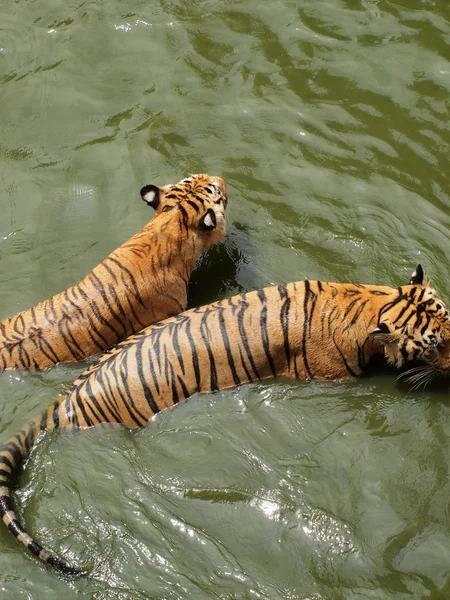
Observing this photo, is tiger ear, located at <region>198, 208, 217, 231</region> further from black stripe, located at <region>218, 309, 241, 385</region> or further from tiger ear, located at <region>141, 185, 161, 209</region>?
black stripe, located at <region>218, 309, 241, 385</region>

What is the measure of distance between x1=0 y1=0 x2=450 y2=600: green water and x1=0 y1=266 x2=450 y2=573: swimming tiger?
5.2 inches

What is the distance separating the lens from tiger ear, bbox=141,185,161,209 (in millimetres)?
4727

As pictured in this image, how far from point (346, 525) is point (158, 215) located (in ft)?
7.57

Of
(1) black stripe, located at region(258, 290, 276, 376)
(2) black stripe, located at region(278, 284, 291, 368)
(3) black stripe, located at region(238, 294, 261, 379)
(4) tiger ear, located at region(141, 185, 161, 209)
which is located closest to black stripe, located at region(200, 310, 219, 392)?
(3) black stripe, located at region(238, 294, 261, 379)

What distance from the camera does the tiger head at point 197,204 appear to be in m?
4.70

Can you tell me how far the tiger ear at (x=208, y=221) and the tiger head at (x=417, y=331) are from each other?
4.14 feet

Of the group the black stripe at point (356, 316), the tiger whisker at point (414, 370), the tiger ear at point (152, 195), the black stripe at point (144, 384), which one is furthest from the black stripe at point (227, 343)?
the tiger ear at point (152, 195)

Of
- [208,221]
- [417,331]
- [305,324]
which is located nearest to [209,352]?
[305,324]

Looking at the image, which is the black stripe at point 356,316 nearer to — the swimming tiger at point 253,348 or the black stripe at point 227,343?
the swimming tiger at point 253,348

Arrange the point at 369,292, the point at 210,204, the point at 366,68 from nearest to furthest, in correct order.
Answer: the point at 369,292, the point at 210,204, the point at 366,68

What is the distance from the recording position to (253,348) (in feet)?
13.3

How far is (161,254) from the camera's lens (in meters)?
4.51

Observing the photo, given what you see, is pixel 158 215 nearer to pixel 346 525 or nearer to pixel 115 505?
pixel 115 505

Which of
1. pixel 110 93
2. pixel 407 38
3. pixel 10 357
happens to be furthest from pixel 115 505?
pixel 407 38
